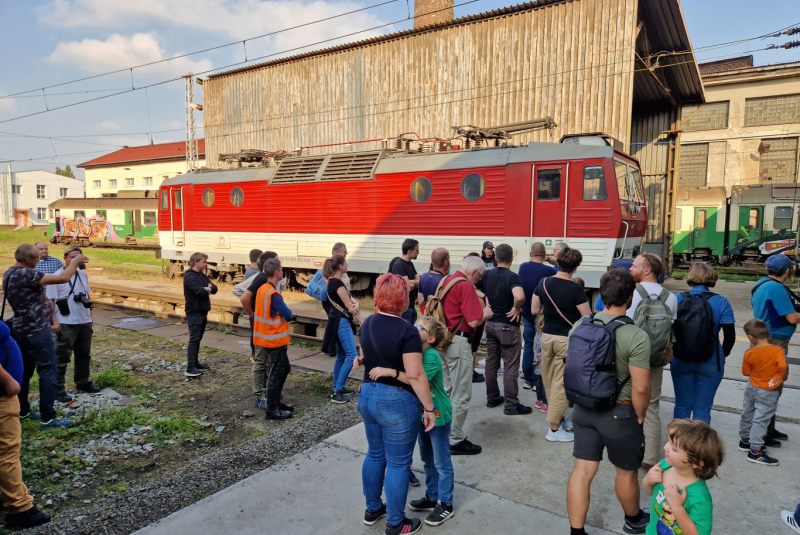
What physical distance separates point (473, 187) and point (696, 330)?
782cm

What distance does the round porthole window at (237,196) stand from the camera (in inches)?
603

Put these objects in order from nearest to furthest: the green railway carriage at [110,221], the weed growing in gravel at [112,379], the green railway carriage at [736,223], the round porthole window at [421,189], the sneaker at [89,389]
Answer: the sneaker at [89,389] → the weed growing in gravel at [112,379] → the round porthole window at [421,189] → the green railway carriage at [736,223] → the green railway carriage at [110,221]

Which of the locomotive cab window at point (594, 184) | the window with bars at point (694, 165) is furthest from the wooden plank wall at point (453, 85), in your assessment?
the window with bars at point (694, 165)

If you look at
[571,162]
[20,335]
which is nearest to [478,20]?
[571,162]

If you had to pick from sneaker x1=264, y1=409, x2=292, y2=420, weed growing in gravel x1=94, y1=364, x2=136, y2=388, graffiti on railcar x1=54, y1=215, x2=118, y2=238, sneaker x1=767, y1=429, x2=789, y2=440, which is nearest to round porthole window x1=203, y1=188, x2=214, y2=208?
weed growing in gravel x1=94, y1=364, x2=136, y2=388

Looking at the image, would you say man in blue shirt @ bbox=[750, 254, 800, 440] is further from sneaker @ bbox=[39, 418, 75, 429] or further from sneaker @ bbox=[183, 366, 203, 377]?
sneaker @ bbox=[39, 418, 75, 429]

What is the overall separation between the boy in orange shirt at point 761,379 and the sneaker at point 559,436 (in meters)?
1.49

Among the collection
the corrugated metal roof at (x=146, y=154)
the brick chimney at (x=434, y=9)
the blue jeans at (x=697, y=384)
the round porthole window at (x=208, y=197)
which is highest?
the brick chimney at (x=434, y=9)

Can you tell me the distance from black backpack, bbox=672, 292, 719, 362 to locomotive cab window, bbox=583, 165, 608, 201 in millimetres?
6478

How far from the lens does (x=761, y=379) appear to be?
4375 millimetres

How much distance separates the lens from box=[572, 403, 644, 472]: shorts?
309 centimetres

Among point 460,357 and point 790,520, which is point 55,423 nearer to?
point 460,357

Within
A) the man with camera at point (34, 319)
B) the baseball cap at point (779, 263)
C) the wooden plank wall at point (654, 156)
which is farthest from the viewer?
the wooden plank wall at point (654, 156)

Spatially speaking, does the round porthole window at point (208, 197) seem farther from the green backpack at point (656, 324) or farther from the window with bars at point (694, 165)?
the window with bars at point (694, 165)
